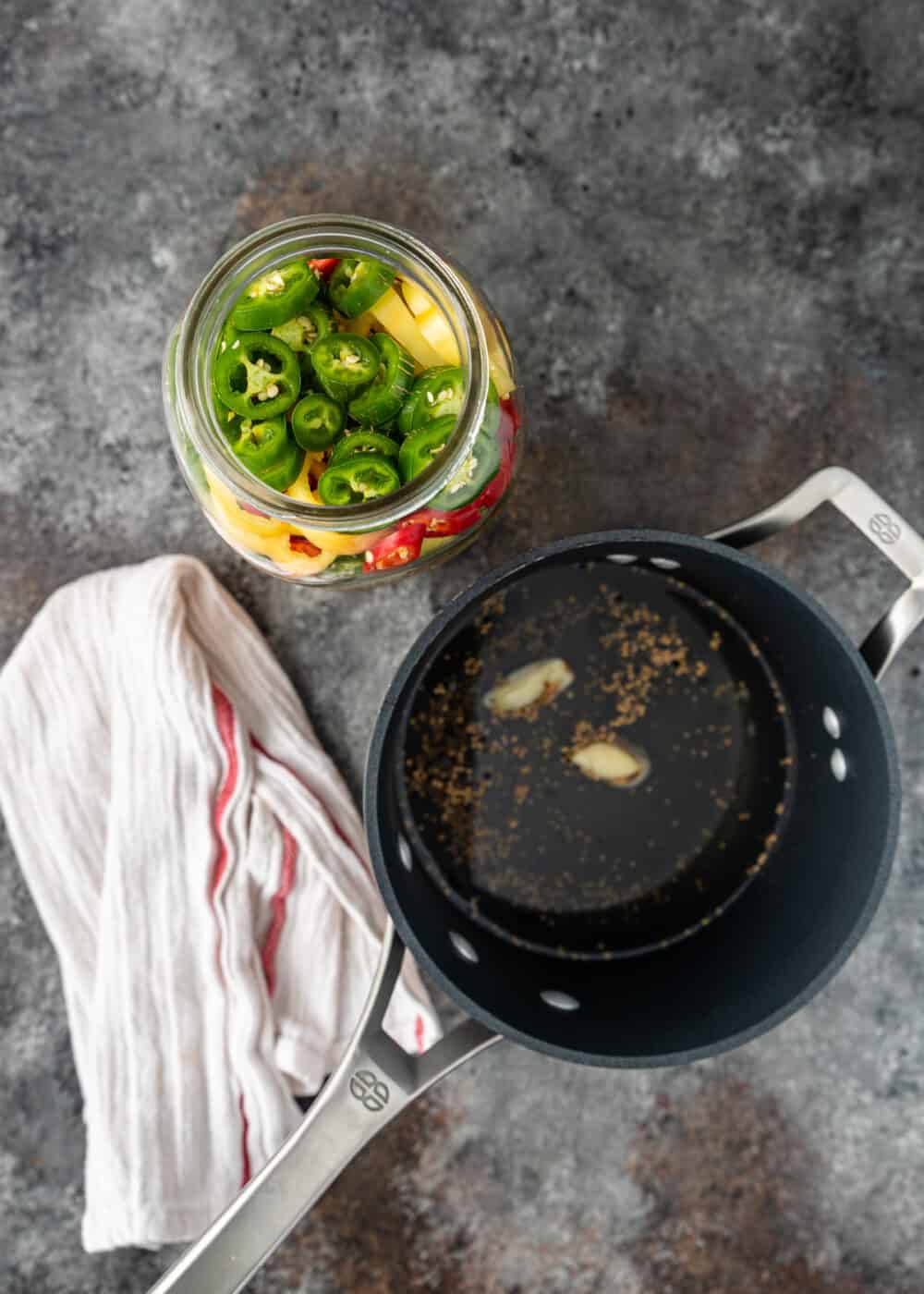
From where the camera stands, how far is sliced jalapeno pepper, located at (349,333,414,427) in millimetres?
641

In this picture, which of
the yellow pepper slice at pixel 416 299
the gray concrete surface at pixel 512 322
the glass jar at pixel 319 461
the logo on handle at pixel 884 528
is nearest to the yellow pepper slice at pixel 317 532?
the glass jar at pixel 319 461

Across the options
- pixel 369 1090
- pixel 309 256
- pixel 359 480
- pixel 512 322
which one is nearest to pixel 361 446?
pixel 359 480

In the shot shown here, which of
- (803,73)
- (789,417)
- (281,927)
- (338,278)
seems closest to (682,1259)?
(281,927)

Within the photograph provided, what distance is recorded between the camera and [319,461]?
667 mm

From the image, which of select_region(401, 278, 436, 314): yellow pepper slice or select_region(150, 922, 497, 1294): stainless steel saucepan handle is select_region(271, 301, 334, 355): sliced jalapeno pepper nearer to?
select_region(401, 278, 436, 314): yellow pepper slice

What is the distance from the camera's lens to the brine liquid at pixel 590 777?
0.88 meters

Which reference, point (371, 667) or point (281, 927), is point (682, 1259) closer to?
point (281, 927)

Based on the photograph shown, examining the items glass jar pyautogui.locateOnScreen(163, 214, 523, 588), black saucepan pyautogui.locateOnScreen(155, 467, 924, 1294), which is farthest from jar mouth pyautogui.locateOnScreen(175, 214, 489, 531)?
black saucepan pyautogui.locateOnScreen(155, 467, 924, 1294)

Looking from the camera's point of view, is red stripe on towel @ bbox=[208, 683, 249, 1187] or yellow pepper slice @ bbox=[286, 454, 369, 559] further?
red stripe on towel @ bbox=[208, 683, 249, 1187]

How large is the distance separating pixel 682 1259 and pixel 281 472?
2.34 ft

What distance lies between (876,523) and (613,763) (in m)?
0.28

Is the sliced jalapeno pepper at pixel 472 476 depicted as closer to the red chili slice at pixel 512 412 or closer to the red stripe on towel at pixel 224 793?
the red chili slice at pixel 512 412

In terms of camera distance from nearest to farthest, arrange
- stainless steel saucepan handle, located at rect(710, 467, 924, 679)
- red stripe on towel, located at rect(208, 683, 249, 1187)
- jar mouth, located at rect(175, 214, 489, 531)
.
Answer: jar mouth, located at rect(175, 214, 489, 531)
stainless steel saucepan handle, located at rect(710, 467, 924, 679)
red stripe on towel, located at rect(208, 683, 249, 1187)

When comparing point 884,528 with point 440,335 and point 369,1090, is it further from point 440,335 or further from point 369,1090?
point 369,1090
